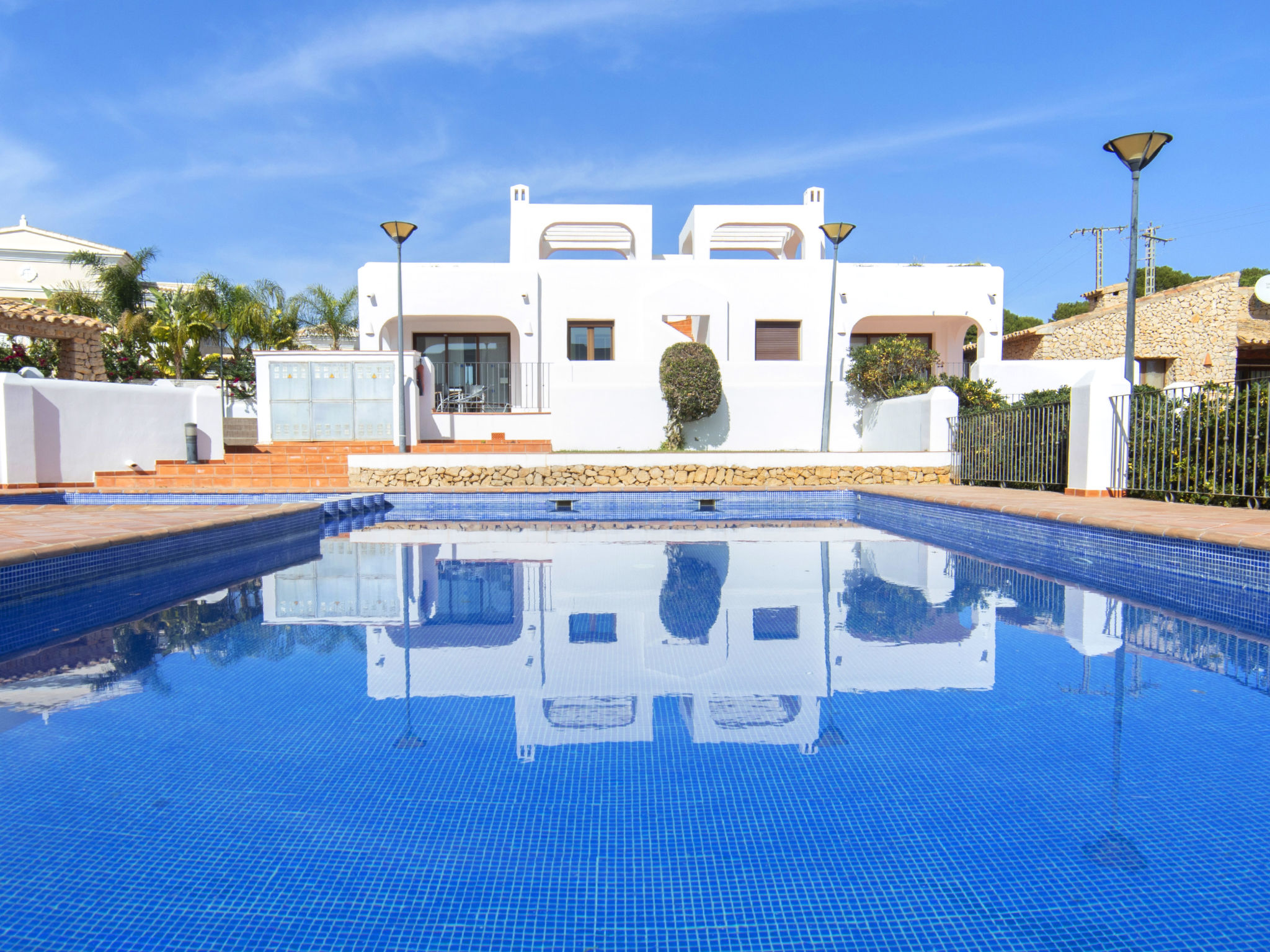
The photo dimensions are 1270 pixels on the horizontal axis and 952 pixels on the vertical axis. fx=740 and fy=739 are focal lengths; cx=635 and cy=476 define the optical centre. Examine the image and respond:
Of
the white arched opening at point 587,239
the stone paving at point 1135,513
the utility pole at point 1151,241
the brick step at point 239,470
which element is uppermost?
the utility pole at point 1151,241

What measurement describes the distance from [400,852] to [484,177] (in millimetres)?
20563

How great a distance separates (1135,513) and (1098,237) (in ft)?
131

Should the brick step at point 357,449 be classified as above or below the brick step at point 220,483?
above

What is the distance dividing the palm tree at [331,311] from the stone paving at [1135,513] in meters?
21.2

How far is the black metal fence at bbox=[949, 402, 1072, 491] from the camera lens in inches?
381

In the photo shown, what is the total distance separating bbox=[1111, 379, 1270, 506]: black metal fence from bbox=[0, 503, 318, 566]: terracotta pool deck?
9.27m

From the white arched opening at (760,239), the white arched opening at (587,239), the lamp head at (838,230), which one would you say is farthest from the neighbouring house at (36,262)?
the lamp head at (838,230)

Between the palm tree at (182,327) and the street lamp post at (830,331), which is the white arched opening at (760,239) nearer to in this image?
the street lamp post at (830,331)

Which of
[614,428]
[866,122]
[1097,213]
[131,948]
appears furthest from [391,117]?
[1097,213]

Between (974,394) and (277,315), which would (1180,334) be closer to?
(974,394)

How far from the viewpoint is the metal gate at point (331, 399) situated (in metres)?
14.3

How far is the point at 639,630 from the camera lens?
14.2ft

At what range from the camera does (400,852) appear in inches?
76.6

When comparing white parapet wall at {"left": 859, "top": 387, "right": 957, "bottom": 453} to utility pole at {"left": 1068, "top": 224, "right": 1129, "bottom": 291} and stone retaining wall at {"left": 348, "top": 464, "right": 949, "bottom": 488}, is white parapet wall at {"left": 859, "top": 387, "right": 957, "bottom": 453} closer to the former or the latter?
stone retaining wall at {"left": 348, "top": 464, "right": 949, "bottom": 488}
